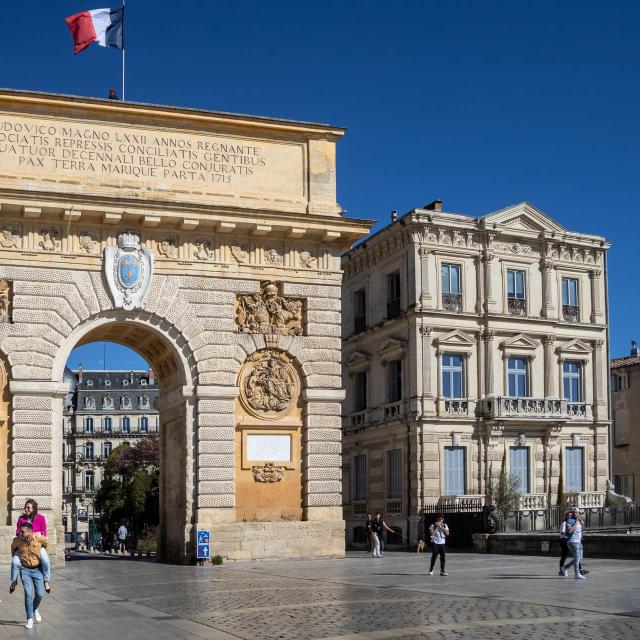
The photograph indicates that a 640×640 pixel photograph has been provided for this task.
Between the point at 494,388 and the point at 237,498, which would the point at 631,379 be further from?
the point at 237,498

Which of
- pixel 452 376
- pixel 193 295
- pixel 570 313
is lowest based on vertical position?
pixel 452 376

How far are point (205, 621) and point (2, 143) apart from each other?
17954 millimetres

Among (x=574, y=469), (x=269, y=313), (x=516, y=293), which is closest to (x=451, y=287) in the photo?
(x=516, y=293)

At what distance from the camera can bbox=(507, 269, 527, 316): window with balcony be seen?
46.9m

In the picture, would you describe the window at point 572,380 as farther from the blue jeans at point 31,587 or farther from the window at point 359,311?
the blue jeans at point 31,587

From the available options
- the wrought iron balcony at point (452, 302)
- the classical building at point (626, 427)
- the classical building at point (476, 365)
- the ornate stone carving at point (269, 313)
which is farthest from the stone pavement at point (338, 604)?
the classical building at point (626, 427)

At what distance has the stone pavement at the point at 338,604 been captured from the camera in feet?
49.8

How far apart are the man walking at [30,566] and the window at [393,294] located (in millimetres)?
30943

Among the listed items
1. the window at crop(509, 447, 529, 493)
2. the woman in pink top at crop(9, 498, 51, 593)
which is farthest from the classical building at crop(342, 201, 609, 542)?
the woman in pink top at crop(9, 498, 51, 593)

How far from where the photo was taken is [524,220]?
157 feet

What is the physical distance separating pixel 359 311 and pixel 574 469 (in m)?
11.3

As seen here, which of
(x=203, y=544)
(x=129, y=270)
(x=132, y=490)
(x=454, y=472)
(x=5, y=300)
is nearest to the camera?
(x=5, y=300)

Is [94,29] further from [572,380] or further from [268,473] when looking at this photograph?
[572,380]

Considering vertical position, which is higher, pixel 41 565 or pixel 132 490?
pixel 41 565
